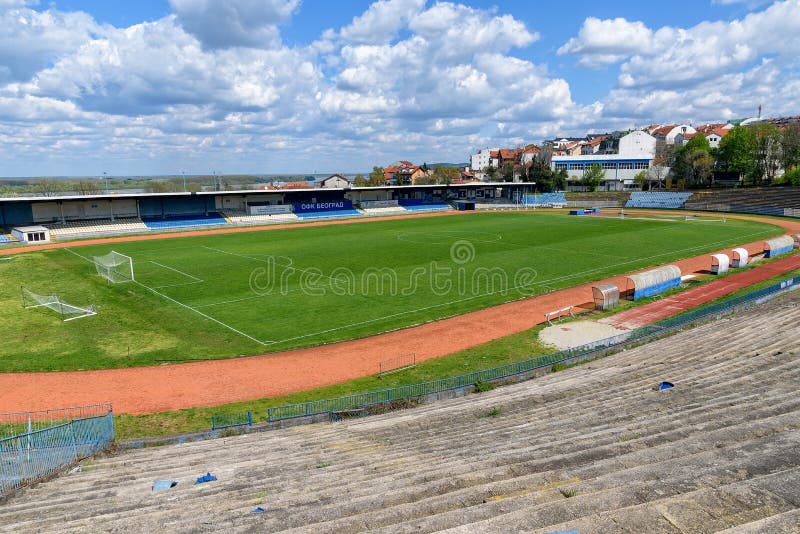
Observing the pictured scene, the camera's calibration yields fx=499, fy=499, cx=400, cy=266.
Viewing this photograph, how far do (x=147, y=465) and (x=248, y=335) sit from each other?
556 inches

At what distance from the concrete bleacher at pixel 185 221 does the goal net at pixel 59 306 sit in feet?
130

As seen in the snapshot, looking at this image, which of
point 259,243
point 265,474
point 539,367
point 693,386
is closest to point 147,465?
point 265,474

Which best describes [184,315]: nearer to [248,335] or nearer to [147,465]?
[248,335]

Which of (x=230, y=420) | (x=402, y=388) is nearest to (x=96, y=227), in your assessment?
(x=230, y=420)

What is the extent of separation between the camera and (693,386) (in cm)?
1575

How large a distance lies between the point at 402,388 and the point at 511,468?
29.3 ft

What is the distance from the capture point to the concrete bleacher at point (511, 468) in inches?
295

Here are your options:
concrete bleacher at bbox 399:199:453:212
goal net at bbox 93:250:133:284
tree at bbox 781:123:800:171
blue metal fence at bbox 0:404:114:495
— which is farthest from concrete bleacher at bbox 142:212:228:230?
tree at bbox 781:123:800:171

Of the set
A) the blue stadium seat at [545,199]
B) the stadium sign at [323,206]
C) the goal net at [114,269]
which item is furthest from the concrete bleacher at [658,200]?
the goal net at [114,269]

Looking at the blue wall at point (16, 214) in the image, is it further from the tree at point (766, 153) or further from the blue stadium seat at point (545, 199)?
the tree at point (766, 153)

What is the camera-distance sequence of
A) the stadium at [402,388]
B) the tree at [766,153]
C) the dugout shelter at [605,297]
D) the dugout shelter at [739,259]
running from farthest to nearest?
the tree at [766,153]
the dugout shelter at [739,259]
the dugout shelter at [605,297]
the stadium at [402,388]

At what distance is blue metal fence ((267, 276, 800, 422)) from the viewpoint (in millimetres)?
18281

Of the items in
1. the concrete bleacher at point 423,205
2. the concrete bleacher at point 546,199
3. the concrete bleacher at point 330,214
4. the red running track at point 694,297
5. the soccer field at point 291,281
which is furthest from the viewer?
the concrete bleacher at point 546,199

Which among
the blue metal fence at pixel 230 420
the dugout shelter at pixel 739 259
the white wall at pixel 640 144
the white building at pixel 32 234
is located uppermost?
the white wall at pixel 640 144
